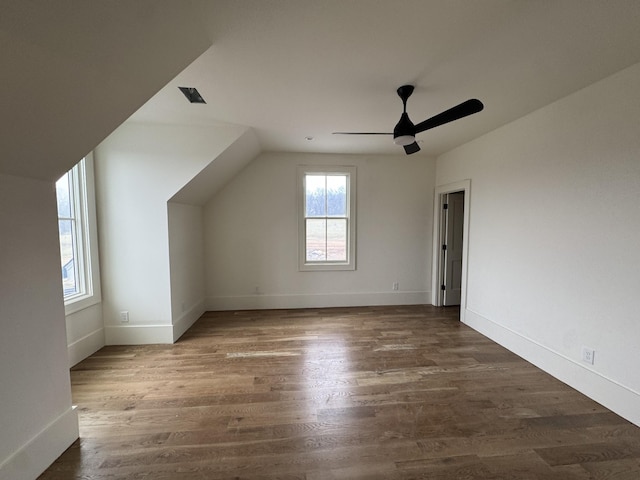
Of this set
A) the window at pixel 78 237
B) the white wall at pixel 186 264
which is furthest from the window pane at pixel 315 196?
the window at pixel 78 237

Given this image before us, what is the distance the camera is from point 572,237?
93.1 inches

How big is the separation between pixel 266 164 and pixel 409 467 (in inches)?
158

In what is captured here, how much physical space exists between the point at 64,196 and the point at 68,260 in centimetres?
66

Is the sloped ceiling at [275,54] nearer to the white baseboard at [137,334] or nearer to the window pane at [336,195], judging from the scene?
the window pane at [336,195]

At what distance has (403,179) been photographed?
15.0ft

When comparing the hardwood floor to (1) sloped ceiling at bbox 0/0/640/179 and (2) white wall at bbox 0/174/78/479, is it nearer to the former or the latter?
(2) white wall at bbox 0/174/78/479

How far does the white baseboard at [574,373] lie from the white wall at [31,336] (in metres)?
3.85

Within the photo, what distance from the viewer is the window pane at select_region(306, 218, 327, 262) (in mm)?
4543

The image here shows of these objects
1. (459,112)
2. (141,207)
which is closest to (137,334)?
(141,207)

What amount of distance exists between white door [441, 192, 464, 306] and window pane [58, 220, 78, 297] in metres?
4.94

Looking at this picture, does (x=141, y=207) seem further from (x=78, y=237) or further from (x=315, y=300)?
(x=315, y=300)

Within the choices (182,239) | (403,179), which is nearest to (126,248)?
(182,239)

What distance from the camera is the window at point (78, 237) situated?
8.95 ft

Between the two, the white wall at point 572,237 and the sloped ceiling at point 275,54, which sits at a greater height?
the sloped ceiling at point 275,54
